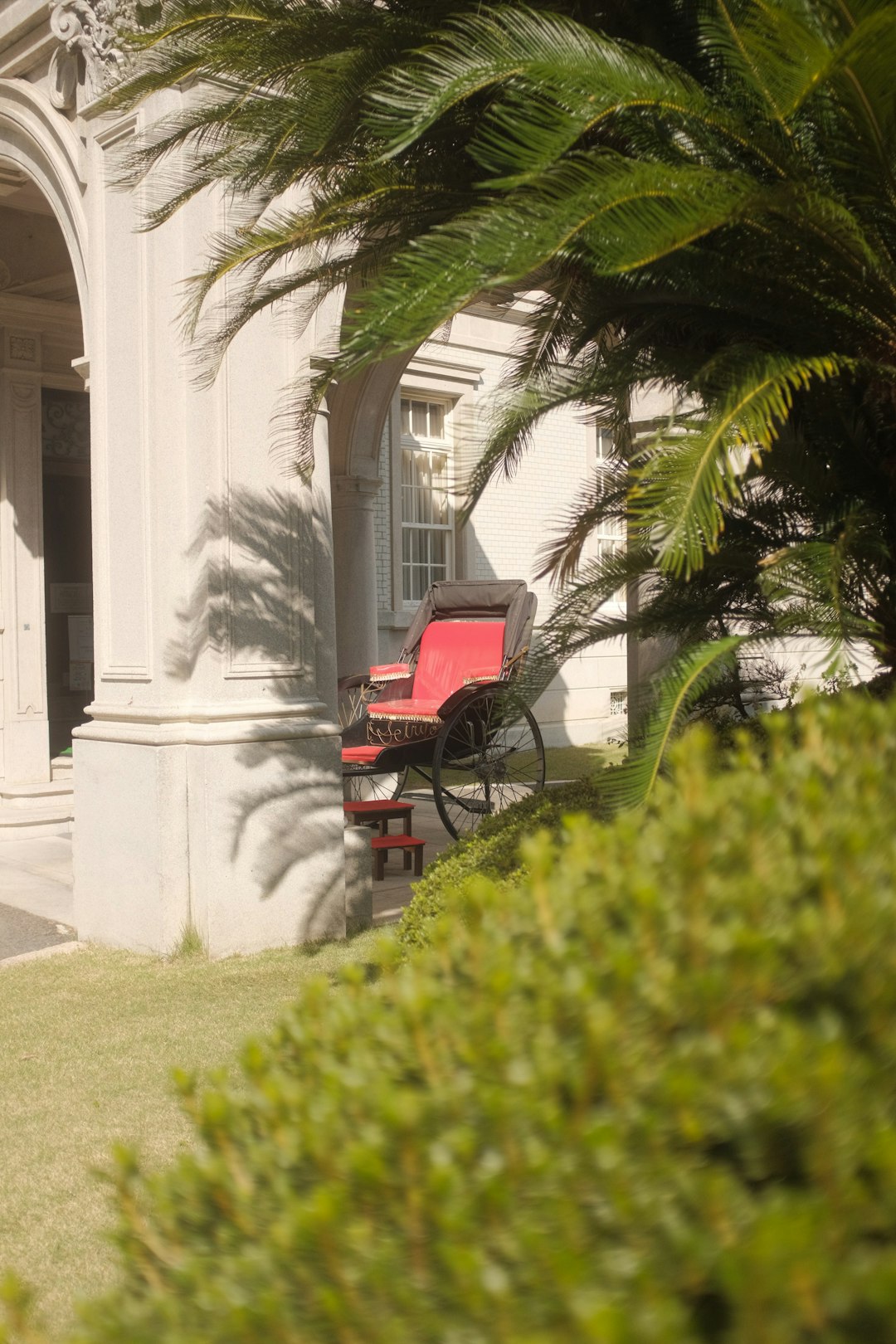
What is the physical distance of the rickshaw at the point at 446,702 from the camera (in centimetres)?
942

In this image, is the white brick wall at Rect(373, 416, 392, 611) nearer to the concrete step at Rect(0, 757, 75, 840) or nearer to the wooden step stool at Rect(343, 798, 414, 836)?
the concrete step at Rect(0, 757, 75, 840)

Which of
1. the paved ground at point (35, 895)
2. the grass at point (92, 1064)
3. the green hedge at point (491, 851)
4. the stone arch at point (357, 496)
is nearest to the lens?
the grass at point (92, 1064)

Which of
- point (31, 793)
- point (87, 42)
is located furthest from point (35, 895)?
point (87, 42)

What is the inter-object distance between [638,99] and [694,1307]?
2.81m

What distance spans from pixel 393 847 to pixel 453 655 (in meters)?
3.03

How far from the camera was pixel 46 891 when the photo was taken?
8.13 m

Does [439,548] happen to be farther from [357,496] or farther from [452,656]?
[452,656]

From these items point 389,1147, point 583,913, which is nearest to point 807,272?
point 583,913

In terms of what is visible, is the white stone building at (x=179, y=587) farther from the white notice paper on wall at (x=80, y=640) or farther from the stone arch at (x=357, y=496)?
the white notice paper on wall at (x=80, y=640)

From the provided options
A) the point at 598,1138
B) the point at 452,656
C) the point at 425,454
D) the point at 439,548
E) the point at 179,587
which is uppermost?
the point at 425,454

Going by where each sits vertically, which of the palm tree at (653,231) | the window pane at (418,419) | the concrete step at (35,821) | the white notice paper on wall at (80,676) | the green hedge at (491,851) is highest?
the window pane at (418,419)

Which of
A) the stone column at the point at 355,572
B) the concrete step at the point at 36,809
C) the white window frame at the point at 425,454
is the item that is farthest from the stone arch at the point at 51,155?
the white window frame at the point at 425,454

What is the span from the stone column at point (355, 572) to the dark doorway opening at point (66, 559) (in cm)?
232

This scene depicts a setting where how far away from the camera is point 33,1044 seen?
5.16 metres
